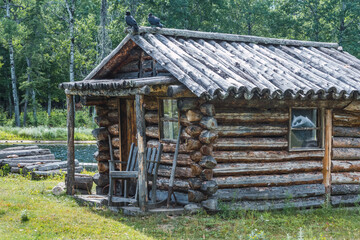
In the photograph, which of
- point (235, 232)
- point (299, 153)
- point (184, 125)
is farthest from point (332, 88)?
point (235, 232)

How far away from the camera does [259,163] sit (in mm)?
10242

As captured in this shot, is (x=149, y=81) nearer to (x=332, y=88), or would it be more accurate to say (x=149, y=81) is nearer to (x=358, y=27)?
(x=332, y=88)

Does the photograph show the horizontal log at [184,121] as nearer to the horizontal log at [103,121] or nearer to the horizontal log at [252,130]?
the horizontal log at [252,130]

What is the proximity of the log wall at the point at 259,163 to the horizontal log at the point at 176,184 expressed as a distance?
2.26 feet

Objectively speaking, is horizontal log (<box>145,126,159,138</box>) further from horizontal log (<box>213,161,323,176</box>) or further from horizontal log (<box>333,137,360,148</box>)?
horizontal log (<box>333,137,360,148</box>)

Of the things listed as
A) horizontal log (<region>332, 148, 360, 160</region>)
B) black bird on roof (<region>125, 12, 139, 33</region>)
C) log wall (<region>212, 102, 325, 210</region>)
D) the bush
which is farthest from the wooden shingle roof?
the bush

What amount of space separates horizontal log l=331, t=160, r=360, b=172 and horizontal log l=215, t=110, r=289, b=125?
6.14 ft

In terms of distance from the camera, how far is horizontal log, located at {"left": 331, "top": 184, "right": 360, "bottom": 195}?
11109 mm

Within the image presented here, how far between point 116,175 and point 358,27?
106 feet

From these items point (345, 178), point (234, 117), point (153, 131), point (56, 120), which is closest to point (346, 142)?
point (345, 178)

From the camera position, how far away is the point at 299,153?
10648 millimetres

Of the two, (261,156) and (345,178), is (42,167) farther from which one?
(345,178)

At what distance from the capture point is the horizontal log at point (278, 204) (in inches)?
387

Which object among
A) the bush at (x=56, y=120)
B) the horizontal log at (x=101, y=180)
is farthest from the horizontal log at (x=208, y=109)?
the bush at (x=56, y=120)
